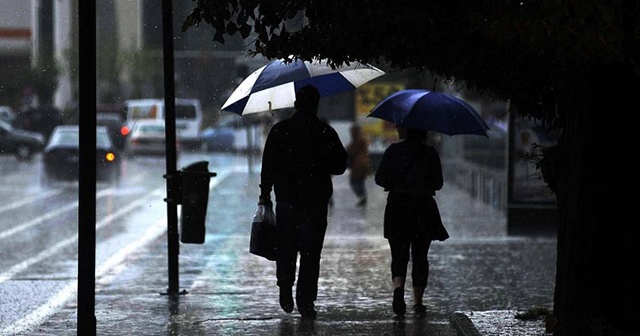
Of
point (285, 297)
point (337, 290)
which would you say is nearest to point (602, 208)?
point (285, 297)

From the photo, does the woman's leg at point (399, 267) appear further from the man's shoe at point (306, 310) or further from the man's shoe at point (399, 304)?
the man's shoe at point (306, 310)

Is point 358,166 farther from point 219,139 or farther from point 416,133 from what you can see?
point 219,139

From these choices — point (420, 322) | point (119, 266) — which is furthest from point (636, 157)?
point (119, 266)

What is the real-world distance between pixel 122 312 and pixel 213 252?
219 inches

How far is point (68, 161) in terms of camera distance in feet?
112

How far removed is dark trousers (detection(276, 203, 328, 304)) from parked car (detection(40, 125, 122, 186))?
22402mm

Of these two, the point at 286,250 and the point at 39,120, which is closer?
the point at 286,250

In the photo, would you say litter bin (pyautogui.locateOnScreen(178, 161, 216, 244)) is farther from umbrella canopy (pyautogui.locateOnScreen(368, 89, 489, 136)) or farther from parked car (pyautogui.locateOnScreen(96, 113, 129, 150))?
parked car (pyautogui.locateOnScreen(96, 113, 129, 150))

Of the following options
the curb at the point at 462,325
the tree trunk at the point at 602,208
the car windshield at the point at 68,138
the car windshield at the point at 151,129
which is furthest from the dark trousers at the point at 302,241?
the car windshield at the point at 151,129

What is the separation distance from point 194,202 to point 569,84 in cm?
504

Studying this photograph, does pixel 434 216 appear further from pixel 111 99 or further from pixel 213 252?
pixel 111 99

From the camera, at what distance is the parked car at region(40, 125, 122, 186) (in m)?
34.0

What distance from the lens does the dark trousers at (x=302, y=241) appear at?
35.1ft

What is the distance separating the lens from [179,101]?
61906mm
